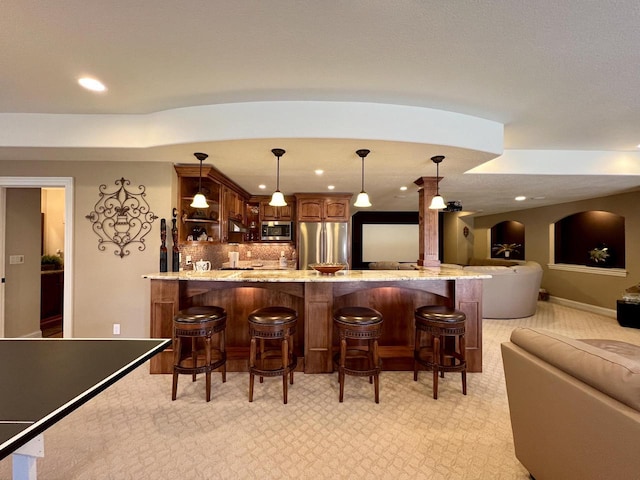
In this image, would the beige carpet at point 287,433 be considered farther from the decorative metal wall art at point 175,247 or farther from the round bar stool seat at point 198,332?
the decorative metal wall art at point 175,247

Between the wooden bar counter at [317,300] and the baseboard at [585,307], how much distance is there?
14.7 feet

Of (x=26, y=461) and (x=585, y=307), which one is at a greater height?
(x=26, y=461)

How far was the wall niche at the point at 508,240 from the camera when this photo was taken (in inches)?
320

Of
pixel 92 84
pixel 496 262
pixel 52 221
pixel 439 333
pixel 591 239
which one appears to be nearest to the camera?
pixel 92 84

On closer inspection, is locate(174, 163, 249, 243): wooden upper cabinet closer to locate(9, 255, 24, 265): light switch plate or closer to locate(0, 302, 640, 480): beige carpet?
locate(0, 302, 640, 480): beige carpet

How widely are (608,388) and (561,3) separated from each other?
1803 mm

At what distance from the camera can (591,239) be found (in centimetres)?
624

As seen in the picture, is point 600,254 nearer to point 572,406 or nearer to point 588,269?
point 588,269

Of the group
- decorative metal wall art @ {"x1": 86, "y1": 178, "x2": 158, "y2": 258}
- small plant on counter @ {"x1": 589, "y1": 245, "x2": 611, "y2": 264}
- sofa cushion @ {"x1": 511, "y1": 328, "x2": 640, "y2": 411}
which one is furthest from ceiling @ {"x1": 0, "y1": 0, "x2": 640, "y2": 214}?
small plant on counter @ {"x1": 589, "y1": 245, "x2": 611, "y2": 264}

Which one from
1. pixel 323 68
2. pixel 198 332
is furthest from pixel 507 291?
pixel 198 332

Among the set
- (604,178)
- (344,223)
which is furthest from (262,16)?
(604,178)

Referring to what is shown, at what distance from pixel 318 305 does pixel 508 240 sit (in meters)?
8.14

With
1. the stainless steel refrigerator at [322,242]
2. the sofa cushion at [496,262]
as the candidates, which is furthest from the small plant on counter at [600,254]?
the stainless steel refrigerator at [322,242]

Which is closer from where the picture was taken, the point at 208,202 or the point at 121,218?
the point at 121,218
